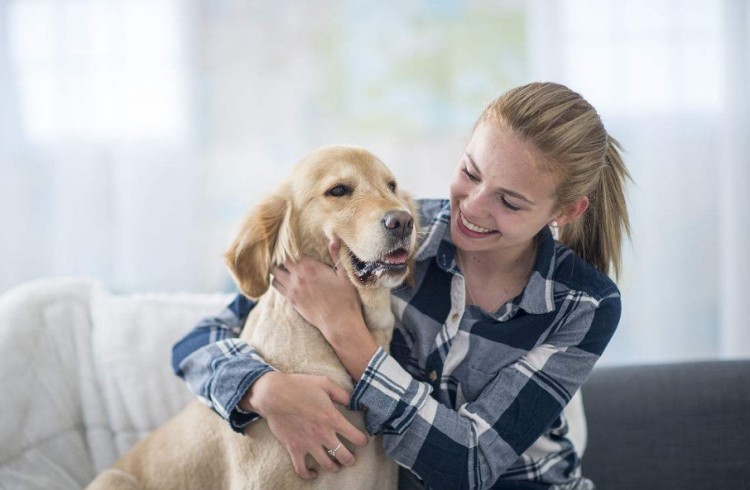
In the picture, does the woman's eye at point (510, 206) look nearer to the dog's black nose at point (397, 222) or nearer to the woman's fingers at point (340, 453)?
the dog's black nose at point (397, 222)

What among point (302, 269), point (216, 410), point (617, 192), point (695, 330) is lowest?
point (695, 330)

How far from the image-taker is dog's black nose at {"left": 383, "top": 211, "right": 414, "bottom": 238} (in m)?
1.26

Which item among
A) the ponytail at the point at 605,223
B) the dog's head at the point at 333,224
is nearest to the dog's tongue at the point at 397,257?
the dog's head at the point at 333,224

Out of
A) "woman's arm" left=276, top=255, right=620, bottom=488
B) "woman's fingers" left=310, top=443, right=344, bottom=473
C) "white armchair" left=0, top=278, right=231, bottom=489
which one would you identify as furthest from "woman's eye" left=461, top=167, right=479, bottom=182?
"white armchair" left=0, top=278, right=231, bottom=489

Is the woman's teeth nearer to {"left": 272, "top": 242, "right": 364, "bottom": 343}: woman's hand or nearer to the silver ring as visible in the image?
{"left": 272, "top": 242, "right": 364, "bottom": 343}: woman's hand

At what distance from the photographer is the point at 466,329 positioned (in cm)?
142

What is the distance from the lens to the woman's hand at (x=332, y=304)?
4.27 feet

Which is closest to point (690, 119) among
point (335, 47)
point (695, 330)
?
point (695, 330)

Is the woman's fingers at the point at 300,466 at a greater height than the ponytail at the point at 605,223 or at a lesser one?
lesser

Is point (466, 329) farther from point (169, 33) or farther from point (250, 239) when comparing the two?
point (169, 33)

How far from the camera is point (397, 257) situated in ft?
4.27

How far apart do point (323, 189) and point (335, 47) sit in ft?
6.14

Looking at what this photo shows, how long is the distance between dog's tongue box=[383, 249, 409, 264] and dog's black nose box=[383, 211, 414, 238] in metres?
0.04

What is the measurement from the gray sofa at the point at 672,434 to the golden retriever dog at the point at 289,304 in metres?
0.77
